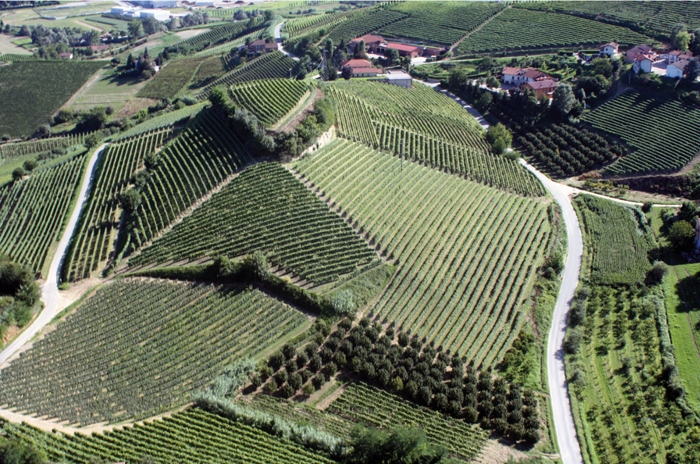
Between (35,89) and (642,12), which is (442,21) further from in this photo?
(35,89)

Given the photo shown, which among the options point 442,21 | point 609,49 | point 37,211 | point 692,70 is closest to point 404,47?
point 442,21

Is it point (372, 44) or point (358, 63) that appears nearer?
point (358, 63)

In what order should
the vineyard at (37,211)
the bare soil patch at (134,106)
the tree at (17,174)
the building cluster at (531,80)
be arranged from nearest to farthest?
1. the vineyard at (37,211)
2. the tree at (17,174)
3. the building cluster at (531,80)
4. the bare soil patch at (134,106)

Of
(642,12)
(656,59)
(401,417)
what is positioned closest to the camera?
(401,417)

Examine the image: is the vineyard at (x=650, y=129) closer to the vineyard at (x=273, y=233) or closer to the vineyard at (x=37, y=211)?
the vineyard at (x=273, y=233)

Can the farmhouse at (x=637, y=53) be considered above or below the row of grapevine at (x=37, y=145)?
above

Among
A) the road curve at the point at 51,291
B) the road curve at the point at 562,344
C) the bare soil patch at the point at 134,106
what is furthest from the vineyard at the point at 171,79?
the road curve at the point at 562,344

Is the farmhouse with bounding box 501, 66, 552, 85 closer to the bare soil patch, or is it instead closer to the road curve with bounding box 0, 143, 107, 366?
the bare soil patch
